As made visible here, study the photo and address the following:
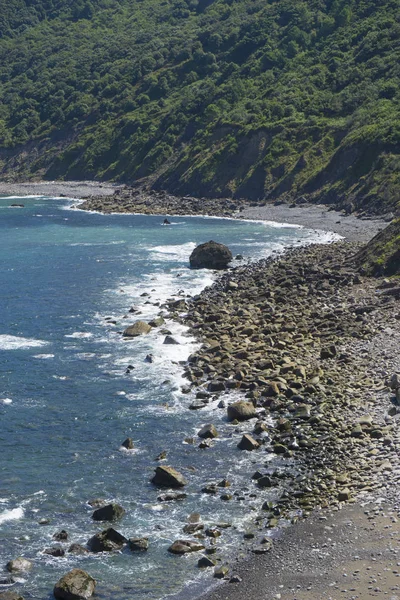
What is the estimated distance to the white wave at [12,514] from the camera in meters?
32.1

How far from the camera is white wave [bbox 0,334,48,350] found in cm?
5481

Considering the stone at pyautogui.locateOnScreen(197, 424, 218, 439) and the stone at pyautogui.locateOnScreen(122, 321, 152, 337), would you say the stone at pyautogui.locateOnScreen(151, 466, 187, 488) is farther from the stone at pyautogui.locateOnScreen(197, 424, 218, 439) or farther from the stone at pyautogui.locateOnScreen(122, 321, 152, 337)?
the stone at pyautogui.locateOnScreen(122, 321, 152, 337)

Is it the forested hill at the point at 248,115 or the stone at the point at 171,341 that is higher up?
the forested hill at the point at 248,115

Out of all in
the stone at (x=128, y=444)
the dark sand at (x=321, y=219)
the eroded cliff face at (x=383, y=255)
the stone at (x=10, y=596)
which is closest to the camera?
the stone at (x=10, y=596)

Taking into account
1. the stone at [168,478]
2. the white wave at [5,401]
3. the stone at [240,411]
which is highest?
the stone at [240,411]

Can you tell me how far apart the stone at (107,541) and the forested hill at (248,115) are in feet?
264

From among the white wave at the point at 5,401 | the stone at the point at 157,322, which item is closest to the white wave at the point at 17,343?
the stone at the point at 157,322

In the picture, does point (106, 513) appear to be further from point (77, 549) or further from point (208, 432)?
point (208, 432)

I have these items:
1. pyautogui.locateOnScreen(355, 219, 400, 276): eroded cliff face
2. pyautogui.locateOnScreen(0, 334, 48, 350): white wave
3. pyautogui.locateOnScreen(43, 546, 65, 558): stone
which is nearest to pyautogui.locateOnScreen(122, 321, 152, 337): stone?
pyautogui.locateOnScreen(0, 334, 48, 350): white wave

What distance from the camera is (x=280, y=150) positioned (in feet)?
432

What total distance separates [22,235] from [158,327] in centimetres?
5450

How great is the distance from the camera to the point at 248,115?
145 metres

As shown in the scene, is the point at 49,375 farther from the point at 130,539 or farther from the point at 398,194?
the point at 398,194

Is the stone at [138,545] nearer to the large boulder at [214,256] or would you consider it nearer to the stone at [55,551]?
the stone at [55,551]
